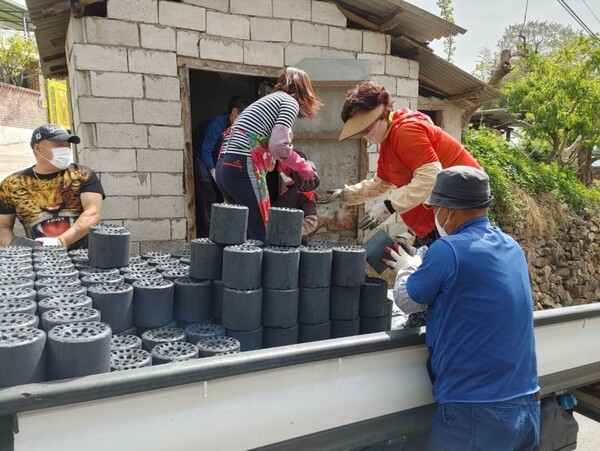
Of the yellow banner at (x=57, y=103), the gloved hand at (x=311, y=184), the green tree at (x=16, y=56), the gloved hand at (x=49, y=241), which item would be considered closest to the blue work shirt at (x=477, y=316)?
the gloved hand at (x=311, y=184)

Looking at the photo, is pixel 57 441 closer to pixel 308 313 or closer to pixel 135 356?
pixel 135 356

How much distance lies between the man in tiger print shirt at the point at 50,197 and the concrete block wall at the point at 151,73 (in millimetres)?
1036

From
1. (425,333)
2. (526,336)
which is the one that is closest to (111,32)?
(425,333)

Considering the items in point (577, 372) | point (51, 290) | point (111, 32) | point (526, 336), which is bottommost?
point (577, 372)

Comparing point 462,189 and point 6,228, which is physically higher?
point 462,189

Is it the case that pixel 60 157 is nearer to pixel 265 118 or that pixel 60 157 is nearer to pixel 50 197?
pixel 50 197

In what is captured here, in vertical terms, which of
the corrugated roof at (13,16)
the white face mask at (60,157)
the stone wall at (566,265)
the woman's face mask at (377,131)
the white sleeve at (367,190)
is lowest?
the stone wall at (566,265)

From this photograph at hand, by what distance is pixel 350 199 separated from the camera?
11.4 feet

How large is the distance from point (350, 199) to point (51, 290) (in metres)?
2.07

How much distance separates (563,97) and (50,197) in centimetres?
1099

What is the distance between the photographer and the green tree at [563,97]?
10.7 meters

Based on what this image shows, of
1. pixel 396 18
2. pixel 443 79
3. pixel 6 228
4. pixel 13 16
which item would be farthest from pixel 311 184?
pixel 13 16

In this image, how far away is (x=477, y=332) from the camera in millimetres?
1861

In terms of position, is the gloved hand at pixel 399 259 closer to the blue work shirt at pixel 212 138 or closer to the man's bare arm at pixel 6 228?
the man's bare arm at pixel 6 228
